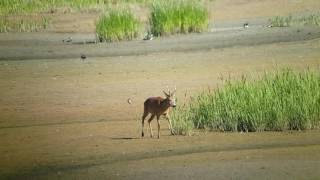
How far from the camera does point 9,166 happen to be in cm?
1123

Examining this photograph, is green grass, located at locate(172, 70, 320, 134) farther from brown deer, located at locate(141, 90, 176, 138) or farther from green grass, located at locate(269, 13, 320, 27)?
green grass, located at locate(269, 13, 320, 27)

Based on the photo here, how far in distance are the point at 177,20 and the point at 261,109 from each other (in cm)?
1845

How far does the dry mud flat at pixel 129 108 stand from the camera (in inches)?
420

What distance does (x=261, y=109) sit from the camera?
13.1 m

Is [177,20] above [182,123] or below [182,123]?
above

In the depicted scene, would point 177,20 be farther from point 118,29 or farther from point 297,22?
point 297,22

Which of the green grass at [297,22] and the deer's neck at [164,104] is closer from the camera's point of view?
the deer's neck at [164,104]

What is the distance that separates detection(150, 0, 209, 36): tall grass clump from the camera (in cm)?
3108

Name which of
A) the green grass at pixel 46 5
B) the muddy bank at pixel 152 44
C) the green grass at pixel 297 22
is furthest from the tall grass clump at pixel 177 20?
the green grass at pixel 46 5

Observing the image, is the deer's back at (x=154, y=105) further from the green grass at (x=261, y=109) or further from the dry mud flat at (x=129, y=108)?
the green grass at (x=261, y=109)

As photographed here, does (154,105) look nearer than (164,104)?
No

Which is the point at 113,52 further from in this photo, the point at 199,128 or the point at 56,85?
the point at 199,128

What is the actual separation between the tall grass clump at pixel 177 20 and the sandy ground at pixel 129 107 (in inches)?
40.0

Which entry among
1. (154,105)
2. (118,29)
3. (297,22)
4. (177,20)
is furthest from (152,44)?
(154,105)
